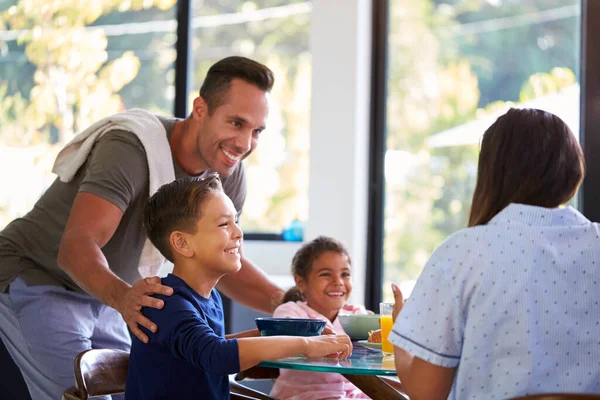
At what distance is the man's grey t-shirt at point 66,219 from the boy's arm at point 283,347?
0.63m

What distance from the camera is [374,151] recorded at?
14.1 ft

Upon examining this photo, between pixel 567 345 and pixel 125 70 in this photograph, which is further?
pixel 125 70

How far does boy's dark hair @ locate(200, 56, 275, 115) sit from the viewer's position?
245 cm

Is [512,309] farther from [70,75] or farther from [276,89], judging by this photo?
[70,75]

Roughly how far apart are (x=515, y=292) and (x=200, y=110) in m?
1.32

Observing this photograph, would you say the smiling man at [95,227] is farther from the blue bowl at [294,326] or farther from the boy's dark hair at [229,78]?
the blue bowl at [294,326]

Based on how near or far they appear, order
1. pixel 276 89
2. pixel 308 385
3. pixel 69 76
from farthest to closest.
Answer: pixel 276 89 → pixel 69 76 → pixel 308 385

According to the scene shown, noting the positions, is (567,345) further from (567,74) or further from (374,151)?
(374,151)

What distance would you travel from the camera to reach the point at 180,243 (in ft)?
6.07

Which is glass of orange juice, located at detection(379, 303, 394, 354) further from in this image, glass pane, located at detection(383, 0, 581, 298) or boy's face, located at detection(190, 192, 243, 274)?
glass pane, located at detection(383, 0, 581, 298)

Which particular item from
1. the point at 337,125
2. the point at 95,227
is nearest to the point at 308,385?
the point at 95,227

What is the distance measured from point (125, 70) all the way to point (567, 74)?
95.1 inches

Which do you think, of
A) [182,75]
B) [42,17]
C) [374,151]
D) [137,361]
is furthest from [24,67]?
[137,361]

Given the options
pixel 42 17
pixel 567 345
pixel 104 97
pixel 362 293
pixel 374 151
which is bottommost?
pixel 362 293
